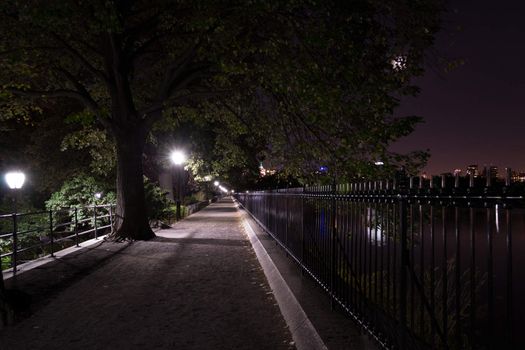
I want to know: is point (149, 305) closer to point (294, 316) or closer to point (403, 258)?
point (294, 316)

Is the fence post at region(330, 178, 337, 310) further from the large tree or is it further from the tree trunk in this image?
the tree trunk

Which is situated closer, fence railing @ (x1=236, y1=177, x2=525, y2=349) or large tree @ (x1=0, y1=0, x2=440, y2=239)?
fence railing @ (x1=236, y1=177, x2=525, y2=349)

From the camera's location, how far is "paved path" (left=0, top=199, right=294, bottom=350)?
222 inches

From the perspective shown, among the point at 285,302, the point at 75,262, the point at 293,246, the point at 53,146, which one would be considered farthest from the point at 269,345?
the point at 53,146

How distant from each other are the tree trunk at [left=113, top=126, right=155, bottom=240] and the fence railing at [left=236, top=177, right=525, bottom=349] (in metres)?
8.27

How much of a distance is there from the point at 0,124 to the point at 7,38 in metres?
18.0

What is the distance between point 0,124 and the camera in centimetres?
3050

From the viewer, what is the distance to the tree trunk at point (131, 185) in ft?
56.1

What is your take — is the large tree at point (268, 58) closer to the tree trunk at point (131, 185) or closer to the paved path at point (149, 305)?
the tree trunk at point (131, 185)

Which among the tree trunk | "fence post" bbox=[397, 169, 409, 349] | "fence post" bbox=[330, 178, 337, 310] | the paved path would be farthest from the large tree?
"fence post" bbox=[397, 169, 409, 349]

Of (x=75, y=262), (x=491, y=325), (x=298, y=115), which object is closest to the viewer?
(x=491, y=325)

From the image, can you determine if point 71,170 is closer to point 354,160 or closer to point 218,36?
point 218,36

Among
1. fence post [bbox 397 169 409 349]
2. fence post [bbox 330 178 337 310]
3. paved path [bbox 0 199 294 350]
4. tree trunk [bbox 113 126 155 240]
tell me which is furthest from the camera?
tree trunk [bbox 113 126 155 240]

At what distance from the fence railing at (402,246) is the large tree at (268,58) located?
3.30 m
